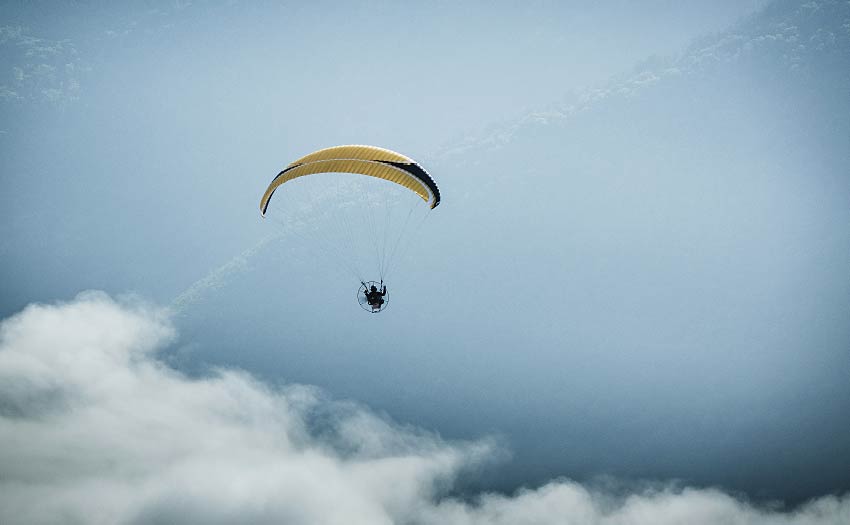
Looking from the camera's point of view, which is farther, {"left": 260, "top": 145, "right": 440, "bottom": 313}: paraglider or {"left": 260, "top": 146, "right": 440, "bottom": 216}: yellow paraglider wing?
{"left": 260, "top": 145, "right": 440, "bottom": 313}: paraglider

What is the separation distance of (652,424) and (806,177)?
2534 inches

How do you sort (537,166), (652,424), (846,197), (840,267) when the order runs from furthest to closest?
(537,166) < (846,197) < (840,267) < (652,424)

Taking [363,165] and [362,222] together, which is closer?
[363,165]

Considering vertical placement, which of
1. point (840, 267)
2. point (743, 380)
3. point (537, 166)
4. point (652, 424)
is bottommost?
point (652, 424)

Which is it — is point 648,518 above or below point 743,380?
below

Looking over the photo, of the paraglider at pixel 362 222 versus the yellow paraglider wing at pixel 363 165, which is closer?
the yellow paraglider wing at pixel 363 165

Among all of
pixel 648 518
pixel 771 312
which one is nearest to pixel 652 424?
pixel 771 312

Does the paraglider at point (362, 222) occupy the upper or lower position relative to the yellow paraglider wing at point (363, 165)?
upper

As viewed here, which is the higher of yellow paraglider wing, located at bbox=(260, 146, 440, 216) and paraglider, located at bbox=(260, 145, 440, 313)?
paraglider, located at bbox=(260, 145, 440, 313)

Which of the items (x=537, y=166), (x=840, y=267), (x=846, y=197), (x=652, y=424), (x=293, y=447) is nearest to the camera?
(x=652, y=424)

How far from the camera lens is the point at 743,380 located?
8706 cm

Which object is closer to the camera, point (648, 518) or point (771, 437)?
point (771, 437)

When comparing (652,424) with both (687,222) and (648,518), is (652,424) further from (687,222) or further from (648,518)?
(687,222)

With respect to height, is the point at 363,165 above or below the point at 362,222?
below
